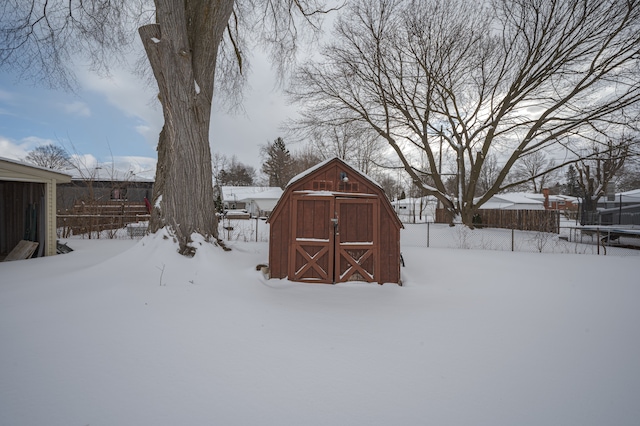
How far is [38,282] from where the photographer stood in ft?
17.2

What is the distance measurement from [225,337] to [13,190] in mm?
10307

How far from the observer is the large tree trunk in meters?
6.56

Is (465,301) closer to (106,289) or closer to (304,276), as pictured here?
(304,276)

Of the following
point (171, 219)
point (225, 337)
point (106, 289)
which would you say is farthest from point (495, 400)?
point (171, 219)

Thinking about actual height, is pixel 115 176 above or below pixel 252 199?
above

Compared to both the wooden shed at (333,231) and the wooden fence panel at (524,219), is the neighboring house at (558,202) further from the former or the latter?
the wooden shed at (333,231)

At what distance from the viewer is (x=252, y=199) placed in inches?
1455

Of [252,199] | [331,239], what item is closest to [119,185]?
[252,199]

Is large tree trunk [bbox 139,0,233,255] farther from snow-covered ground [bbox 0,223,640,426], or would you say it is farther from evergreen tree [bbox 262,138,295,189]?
evergreen tree [bbox 262,138,295,189]

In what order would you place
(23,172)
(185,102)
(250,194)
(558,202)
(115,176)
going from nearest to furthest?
(185,102), (23,172), (115,176), (250,194), (558,202)

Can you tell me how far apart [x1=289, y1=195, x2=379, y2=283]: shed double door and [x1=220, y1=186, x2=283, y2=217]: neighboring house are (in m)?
28.9

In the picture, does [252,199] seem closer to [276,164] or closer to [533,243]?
[276,164]

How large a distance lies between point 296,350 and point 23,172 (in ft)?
30.6

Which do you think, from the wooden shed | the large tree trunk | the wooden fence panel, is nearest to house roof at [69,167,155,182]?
the large tree trunk
